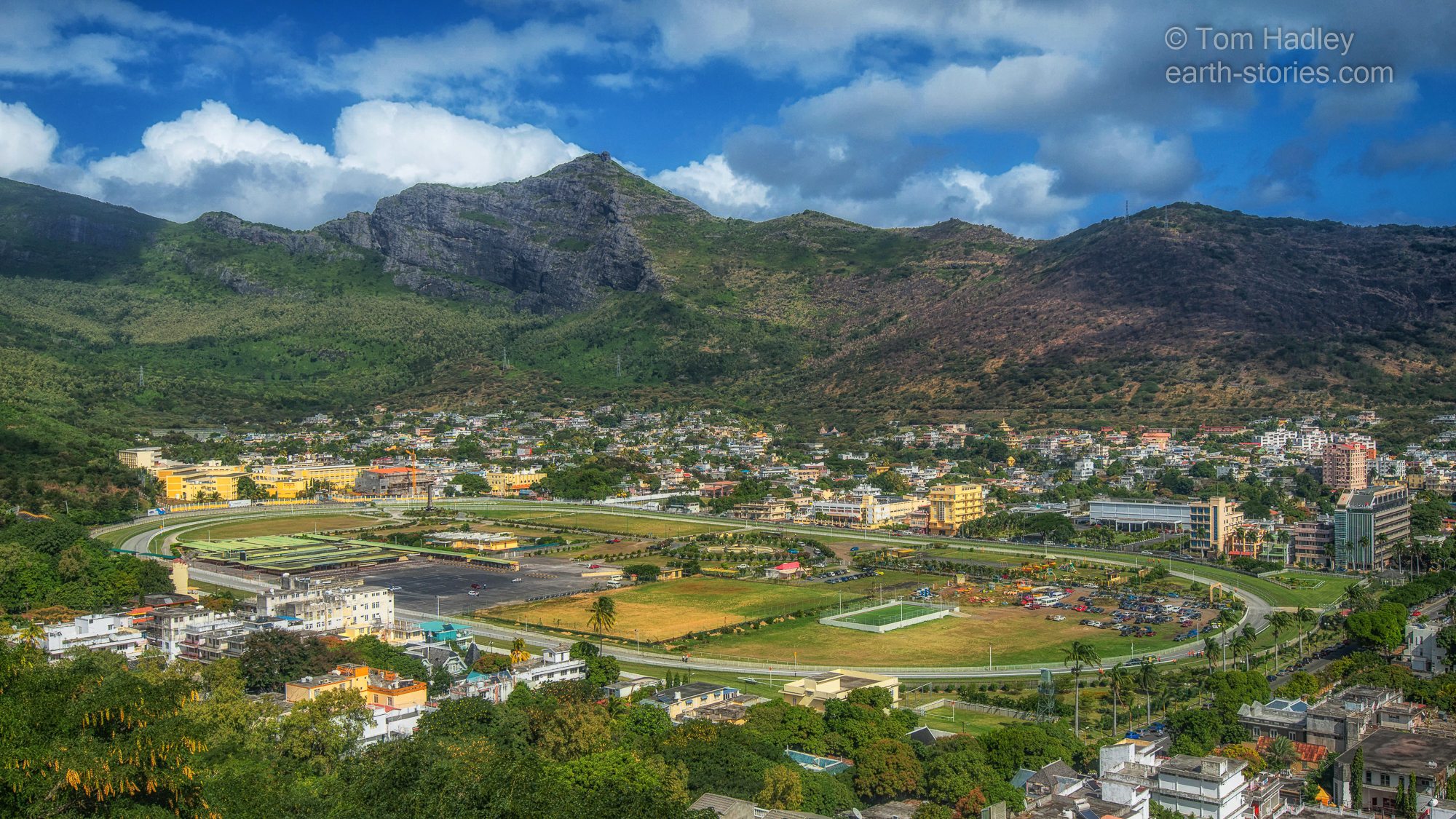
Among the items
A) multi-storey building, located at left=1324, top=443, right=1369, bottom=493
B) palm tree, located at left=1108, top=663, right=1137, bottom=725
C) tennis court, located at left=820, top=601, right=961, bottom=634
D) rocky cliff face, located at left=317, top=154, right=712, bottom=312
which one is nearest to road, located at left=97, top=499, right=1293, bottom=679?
palm tree, located at left=1108, top=663, right=1137, bottom=725

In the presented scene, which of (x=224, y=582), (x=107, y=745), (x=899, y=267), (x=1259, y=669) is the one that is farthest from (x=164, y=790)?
(x=899, y=267)

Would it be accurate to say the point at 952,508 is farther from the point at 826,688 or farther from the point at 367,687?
the point at 367,687

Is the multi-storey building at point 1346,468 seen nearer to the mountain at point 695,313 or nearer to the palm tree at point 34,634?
the mountain at point 695,313

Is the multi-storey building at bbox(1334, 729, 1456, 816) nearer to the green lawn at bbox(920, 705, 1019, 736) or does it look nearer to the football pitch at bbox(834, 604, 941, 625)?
the green lawn at bbox(920, 705, 1019, 736)

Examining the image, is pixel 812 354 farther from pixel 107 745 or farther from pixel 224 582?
pixel 107 745

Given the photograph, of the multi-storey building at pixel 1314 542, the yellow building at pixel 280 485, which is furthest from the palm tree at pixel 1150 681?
the yellow building at pixel 280 485

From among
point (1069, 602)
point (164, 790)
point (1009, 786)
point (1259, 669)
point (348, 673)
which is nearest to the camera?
point (164, 790)
